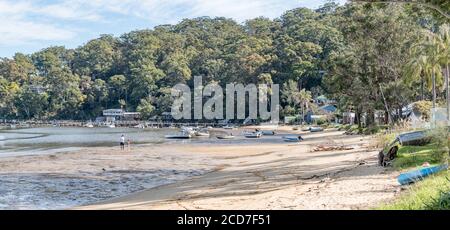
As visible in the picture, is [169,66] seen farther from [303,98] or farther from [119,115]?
[303,98]

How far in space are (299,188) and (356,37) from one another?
26453 mm

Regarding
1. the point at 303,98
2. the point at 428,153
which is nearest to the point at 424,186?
the point at 428,153

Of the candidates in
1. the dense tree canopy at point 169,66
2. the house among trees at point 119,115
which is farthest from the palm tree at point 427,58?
the house among trees at point 119,115

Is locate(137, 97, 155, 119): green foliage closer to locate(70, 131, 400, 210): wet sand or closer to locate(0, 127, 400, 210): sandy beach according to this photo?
locate(0, 127, 400, 210): sandy beach

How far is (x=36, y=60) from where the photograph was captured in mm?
156625

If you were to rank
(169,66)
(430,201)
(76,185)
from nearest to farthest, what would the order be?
(430,201) < (76,185) < (169,66)

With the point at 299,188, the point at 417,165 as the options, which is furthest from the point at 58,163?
the point at 417,165

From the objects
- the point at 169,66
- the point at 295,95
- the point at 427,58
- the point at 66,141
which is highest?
the point at 169,66

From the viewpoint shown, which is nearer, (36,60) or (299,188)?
(299,188)

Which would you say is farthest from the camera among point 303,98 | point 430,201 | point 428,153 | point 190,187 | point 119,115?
point 119,115

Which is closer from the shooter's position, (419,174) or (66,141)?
(419,174)

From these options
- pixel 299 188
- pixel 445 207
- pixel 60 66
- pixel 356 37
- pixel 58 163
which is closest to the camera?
pixel 445 207

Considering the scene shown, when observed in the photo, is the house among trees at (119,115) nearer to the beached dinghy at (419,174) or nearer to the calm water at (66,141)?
the calm water at (66,141)

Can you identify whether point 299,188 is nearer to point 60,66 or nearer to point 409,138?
point 409,138
